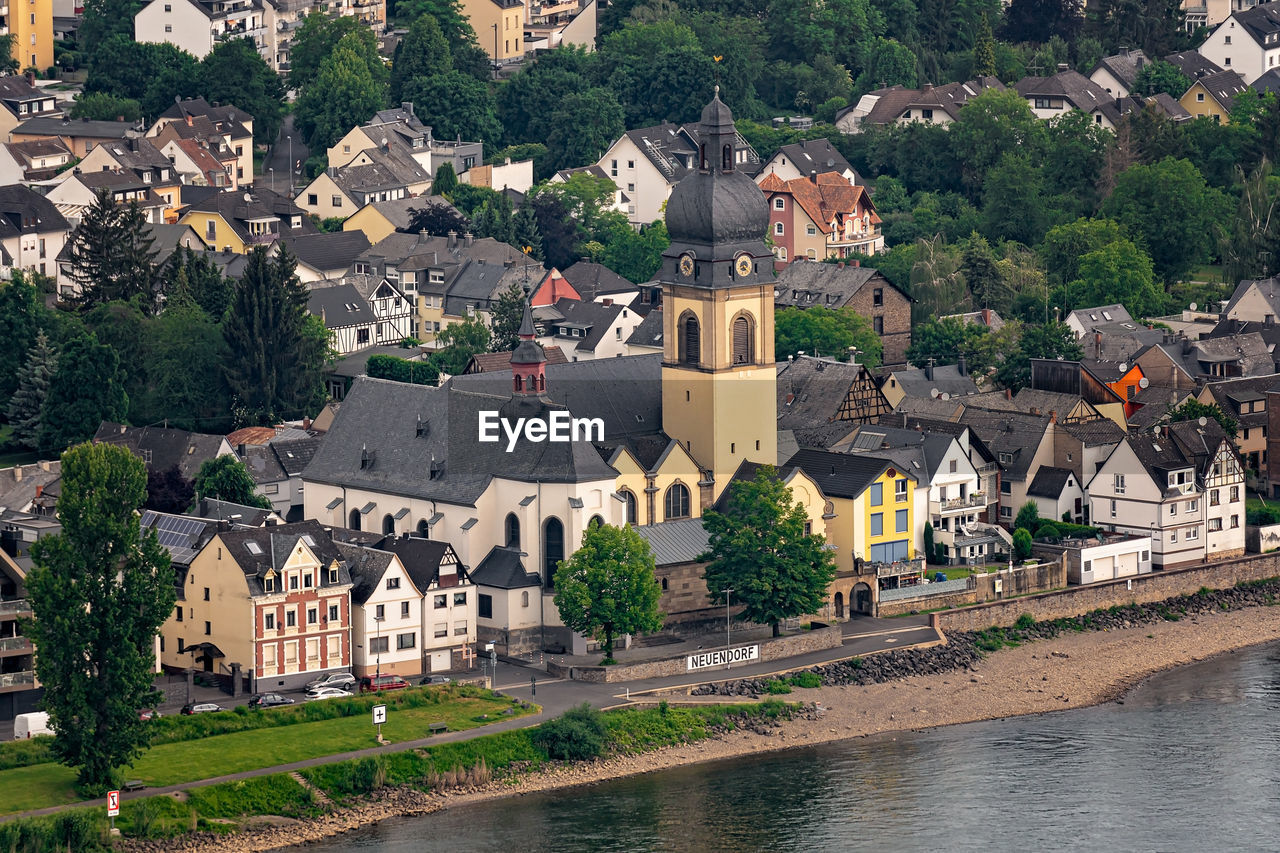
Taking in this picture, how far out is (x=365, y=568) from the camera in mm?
118688

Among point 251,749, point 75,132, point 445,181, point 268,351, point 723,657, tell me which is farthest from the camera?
point 75,132

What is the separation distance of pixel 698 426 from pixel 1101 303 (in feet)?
144

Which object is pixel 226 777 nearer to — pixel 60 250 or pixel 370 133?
pixel 60 250

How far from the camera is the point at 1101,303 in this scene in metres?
166

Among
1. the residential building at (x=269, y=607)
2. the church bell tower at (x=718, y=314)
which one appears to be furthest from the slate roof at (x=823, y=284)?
the residential building at (x=269, y=607)

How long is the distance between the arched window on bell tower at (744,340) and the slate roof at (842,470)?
16.5 feet

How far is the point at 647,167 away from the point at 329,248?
79.1ft

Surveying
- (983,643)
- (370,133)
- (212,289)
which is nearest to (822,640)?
(983,643)

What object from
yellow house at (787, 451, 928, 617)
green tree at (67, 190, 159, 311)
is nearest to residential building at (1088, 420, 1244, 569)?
yellow house at (787, 451, 928, 617)

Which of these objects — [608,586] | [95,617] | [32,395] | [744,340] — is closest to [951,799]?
[608,586]

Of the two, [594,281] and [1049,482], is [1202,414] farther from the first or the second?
[594,281]

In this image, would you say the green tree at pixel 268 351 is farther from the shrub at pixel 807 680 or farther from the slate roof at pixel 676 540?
the shrub at pixel 807 680

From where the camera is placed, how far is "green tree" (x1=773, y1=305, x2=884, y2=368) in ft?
506

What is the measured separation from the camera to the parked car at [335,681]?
116 m
